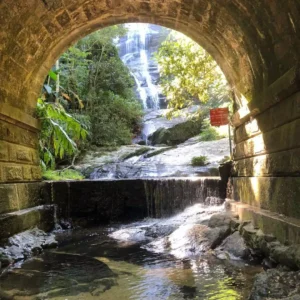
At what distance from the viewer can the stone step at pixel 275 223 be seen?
13.6 ft

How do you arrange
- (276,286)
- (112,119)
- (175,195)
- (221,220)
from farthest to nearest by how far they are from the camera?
1. (112,119)
2. (175,195)
3. (221,220)
4. (276,286)

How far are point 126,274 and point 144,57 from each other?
29823 millimetres

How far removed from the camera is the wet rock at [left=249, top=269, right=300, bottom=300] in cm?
325

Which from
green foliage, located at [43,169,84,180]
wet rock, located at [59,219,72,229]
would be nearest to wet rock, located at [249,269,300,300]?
wet rock, located at [59,219,72,229]

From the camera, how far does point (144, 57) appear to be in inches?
1291

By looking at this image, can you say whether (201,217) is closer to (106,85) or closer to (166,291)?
(166,291)

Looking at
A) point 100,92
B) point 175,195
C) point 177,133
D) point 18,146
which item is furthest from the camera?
point 177,133

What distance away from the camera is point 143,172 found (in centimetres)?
1381

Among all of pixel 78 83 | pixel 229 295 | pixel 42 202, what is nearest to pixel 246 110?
pixel 229 295

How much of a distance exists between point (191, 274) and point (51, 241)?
10.6 feet

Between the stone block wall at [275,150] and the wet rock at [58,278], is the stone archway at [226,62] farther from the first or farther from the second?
the wet rock at [58,278]

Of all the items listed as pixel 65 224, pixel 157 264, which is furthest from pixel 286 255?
pixel 65 224

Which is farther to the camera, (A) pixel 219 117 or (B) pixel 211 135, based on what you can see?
(B) pixel 211 135

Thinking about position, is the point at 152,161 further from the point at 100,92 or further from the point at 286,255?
the point at 286,255
